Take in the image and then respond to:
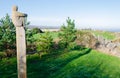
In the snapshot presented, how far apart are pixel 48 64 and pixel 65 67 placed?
1.66 meters

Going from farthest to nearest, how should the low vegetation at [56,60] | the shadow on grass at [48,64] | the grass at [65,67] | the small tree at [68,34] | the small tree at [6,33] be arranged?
the small tree at [68,34] → the small tree at [6,33] → the low vegetation at [56,60] → the shadow on grass at [48,64] → the grass at [65,67]

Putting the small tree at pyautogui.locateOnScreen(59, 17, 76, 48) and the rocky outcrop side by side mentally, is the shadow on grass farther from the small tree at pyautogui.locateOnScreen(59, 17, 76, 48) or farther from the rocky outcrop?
the rocky outcrop

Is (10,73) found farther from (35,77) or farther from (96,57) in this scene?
(96,57)

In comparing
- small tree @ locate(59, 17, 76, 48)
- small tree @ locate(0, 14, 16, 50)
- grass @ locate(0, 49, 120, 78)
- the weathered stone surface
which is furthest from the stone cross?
small tree @ locate(59, 17, 76, 48)

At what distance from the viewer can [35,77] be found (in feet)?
49.5

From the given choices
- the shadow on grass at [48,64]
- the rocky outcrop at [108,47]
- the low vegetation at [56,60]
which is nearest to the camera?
the shadow on grass at [48,64]

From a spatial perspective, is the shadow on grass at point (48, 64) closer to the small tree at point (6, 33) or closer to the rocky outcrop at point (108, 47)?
the small tree at point (6, 33)

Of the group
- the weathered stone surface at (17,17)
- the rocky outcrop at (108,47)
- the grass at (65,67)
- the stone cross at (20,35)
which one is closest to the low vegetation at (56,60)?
the grass at (65,67)

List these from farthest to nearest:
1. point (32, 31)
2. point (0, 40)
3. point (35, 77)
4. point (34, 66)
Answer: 1. point (32, 31)
2. point (0, 40)
3. point (34, 66)
4. point (35, 77)

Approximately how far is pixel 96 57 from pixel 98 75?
281 inches

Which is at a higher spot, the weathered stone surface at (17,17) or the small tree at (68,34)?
the weathered stone surface at (17,17)

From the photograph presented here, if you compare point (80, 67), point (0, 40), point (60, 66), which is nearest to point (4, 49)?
point (0, 40)

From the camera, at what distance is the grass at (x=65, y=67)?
16.0m

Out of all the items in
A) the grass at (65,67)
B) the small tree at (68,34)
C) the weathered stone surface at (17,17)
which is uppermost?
the weathered stone surface at (17,17)
